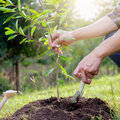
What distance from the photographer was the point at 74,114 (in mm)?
1323

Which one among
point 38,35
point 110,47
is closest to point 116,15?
point 110,47

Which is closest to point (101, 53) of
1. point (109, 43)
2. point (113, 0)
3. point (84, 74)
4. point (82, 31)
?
point (109, 43)

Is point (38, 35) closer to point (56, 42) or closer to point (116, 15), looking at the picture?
point (56, 42)

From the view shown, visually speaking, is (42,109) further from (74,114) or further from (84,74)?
(84,74)

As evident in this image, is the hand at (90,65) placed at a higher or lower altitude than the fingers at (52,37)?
lower

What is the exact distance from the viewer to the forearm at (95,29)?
5.02 feet

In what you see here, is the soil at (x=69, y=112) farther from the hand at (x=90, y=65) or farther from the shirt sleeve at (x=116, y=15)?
the shirt sleeve at (x=116, y=15)

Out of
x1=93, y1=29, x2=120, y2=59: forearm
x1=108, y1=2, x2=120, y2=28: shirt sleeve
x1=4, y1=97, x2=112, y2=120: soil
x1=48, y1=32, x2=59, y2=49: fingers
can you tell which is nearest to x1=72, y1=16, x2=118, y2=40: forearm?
x1=108, y1=2, x2=120, y2=28: shirt sleeve

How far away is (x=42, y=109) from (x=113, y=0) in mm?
5646

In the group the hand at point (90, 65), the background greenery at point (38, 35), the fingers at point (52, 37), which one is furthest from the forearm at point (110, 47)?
the fingers at point (52, 37)

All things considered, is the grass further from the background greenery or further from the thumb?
the thumb

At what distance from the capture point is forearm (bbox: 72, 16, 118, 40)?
1529 millimetres

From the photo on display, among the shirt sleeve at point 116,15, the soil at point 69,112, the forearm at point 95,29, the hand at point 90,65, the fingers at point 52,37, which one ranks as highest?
the shirt sleeve at point 116,15

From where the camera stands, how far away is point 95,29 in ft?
5.09
